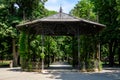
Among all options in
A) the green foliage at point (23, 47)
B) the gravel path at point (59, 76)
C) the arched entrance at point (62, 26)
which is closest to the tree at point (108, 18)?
the arched entrance at point (62, 26)

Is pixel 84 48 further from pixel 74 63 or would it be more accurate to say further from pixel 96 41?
pixel 74 63

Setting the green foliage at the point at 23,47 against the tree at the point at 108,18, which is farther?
the tree at the point at 108,18

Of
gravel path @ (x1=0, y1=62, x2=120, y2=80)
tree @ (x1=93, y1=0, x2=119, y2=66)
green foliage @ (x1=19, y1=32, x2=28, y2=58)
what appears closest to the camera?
gravel path @ (x1=0, y1=62, x2=120, y2=80)

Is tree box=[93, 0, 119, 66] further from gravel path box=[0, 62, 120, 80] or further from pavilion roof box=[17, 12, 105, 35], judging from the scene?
gravel path box=[0, 62, 120, 80]

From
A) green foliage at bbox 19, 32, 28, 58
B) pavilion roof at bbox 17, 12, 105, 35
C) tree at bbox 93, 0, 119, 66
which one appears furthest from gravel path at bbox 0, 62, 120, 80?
tree at bbox 93, 0, 119, 66

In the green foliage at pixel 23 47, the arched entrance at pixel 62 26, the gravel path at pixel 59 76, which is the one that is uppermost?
the arched entrance at pixel 62 26

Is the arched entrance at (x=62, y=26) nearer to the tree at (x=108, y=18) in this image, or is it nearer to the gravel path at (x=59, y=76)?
the gravel path at (x=59, y=76)

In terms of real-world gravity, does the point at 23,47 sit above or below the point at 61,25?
below

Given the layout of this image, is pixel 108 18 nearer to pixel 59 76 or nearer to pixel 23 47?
pixel 23 47

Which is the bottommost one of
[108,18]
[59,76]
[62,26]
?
[59,76]

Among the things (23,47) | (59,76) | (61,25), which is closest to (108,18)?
(61,25)

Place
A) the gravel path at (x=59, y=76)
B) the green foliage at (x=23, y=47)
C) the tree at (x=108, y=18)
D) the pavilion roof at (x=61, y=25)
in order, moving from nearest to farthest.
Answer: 1. the gravel path at (x=59, y=76)
2. the pavilion roof at (x=61, y=25)
3. the green foliage at (x=23, y=47)
4. the tree at (x=108, y=18)

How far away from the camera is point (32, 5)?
46062 mm

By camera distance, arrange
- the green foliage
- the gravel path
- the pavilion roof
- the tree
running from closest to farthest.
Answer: the gravel path → the pavilion roof → the green foliage → the tree
